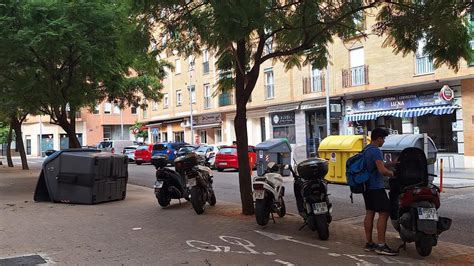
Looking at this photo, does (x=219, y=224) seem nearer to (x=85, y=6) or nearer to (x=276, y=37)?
(x=276, y=37)

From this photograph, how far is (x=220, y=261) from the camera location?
259 inches

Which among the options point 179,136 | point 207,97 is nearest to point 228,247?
point 207,97

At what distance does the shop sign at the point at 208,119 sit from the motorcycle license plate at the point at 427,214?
35.0m

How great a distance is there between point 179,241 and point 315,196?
7.22ft

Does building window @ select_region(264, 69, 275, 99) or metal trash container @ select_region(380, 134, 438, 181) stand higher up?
building window @ select_region(264, 69, 275, 99)

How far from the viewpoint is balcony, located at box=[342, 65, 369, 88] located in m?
27.8

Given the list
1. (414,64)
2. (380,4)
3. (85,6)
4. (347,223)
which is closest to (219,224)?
(347,223)

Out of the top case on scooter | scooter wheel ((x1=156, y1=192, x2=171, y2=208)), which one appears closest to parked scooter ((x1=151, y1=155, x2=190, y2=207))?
scooter wheel ((x1=156, y1=192, x2=171, y2=208))

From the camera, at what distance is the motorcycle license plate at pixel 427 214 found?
6.45m

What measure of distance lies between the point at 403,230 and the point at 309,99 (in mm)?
25411

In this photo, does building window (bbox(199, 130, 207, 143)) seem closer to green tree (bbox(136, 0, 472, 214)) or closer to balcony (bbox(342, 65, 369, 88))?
balcony (bbox(342, 65, 369, 88))

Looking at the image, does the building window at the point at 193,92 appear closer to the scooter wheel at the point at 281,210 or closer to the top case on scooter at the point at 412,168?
the scooter wheel at the point at 281,210

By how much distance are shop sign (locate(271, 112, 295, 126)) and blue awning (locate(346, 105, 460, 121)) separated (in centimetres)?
499

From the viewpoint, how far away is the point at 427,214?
6.46 metres
